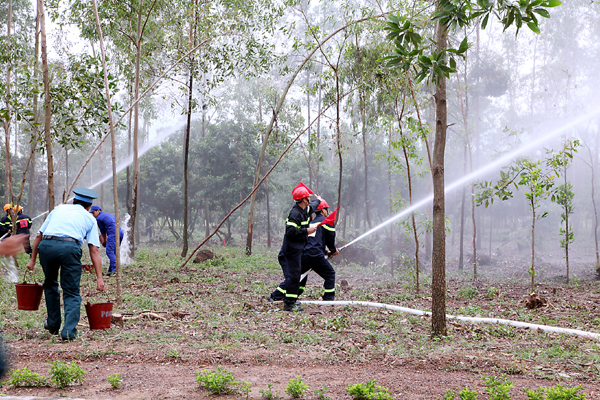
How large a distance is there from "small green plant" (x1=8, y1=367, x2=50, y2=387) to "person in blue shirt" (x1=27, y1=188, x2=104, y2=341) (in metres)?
1.57

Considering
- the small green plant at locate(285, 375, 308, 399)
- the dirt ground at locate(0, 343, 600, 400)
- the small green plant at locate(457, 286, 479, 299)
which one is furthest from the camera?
the small green plant at locate(457, 286, 479, 299)

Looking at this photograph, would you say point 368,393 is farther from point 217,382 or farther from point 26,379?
point 26,379

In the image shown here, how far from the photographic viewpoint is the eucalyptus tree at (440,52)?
3338 mm

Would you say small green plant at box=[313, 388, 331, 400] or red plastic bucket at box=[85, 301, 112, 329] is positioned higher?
red plastic bucket at box=[85, 301, 112, 329]

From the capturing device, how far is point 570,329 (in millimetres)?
5746

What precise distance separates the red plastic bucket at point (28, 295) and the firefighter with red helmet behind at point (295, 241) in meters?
3.42

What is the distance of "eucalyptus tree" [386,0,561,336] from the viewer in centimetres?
334

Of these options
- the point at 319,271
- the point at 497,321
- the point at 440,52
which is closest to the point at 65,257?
the point at 319,271

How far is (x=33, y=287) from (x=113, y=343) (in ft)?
3.70

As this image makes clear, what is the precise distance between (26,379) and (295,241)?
4.36 metres

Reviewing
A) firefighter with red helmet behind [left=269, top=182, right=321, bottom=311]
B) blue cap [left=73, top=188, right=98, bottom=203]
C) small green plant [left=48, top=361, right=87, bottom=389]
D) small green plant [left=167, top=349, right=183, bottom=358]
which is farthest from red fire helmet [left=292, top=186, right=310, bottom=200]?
small green plant [left=48, top=361, right=87, bottom=389]

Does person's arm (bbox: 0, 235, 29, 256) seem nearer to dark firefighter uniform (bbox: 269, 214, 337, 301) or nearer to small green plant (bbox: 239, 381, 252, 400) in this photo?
small green plant (bbox: 239, 381, 252, 400)

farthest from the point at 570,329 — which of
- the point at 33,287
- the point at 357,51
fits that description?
the point at 357,51

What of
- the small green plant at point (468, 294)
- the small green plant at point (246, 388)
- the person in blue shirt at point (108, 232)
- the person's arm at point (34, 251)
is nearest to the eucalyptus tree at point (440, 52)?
the small green plant at point (246, 388)
